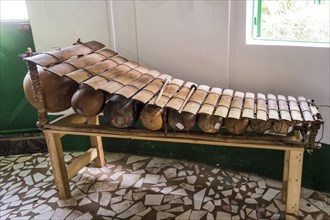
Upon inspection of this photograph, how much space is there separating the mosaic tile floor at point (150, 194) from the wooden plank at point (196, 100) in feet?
2.70

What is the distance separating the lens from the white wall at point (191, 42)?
7.70 feet

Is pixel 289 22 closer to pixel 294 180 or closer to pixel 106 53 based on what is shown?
pixel 294 180

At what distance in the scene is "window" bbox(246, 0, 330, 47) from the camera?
2303mm

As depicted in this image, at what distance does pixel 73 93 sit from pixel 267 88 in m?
1.39

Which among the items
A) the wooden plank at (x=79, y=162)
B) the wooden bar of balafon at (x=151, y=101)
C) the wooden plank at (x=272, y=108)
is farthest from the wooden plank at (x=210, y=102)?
the wooden plank at (x=79, y=162)

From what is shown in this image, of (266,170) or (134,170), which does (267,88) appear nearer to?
(266,170)

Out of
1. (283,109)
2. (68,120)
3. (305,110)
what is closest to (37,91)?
(68,120)

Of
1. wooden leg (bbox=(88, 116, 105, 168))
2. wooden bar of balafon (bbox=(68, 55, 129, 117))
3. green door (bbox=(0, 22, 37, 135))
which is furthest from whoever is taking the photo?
green door (bbox=(0, 22, 37, 135))

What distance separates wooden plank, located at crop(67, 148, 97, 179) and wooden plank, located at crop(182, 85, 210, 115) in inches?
45.4

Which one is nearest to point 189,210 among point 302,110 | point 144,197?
point 144,197

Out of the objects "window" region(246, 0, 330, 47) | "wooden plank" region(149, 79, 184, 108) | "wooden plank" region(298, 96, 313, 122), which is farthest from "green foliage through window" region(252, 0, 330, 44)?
"wooden plank" region(149, 79, 184, 108)

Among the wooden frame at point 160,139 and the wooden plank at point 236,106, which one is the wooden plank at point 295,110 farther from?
the wooden plank at point 236,106

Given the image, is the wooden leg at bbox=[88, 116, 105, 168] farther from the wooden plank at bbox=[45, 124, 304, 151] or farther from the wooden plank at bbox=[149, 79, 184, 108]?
the wooden plank at bbox=[149, 79, 184, 108]

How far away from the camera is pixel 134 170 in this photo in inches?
115
